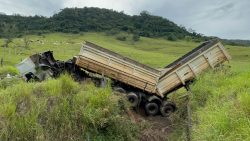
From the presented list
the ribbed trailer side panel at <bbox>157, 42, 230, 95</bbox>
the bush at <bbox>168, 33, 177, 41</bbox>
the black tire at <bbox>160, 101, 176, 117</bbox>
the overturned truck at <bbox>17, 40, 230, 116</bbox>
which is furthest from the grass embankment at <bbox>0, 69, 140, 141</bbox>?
the bush at <bbox>168, 33, 177, 41</bbox>

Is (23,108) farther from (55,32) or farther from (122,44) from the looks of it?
(55,32)

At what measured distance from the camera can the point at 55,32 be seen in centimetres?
10831

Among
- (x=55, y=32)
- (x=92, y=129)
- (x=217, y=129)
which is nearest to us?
(x=217, y=129)

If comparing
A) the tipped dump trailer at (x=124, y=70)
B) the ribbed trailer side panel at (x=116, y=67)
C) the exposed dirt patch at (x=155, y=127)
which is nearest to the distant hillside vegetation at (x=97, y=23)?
the tipped dump trailer at (x=124, y=70)

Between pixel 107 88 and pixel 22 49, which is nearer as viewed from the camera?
pixel 107 88

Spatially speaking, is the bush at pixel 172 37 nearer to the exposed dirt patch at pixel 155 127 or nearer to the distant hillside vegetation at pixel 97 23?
the distant hillside vegetation at pixel 97 23

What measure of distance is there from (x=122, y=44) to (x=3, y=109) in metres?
89.5

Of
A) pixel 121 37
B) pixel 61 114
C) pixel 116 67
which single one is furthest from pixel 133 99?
pixel 121 37

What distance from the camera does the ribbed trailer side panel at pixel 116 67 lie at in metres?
13.5

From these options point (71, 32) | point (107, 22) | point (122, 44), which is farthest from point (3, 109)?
point (107, 22)

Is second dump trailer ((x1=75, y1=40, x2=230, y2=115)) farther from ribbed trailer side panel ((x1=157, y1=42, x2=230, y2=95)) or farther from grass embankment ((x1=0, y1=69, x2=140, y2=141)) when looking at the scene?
grass embankment ((x1=0, y1=69, x2=140, y2=141))

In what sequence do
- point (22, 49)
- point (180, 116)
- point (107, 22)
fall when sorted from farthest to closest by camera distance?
point (107, 22) < point (22, 49) < point (180, 116)

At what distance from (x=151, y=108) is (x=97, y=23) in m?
107

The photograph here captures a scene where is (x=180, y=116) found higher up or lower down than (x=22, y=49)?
higher up
